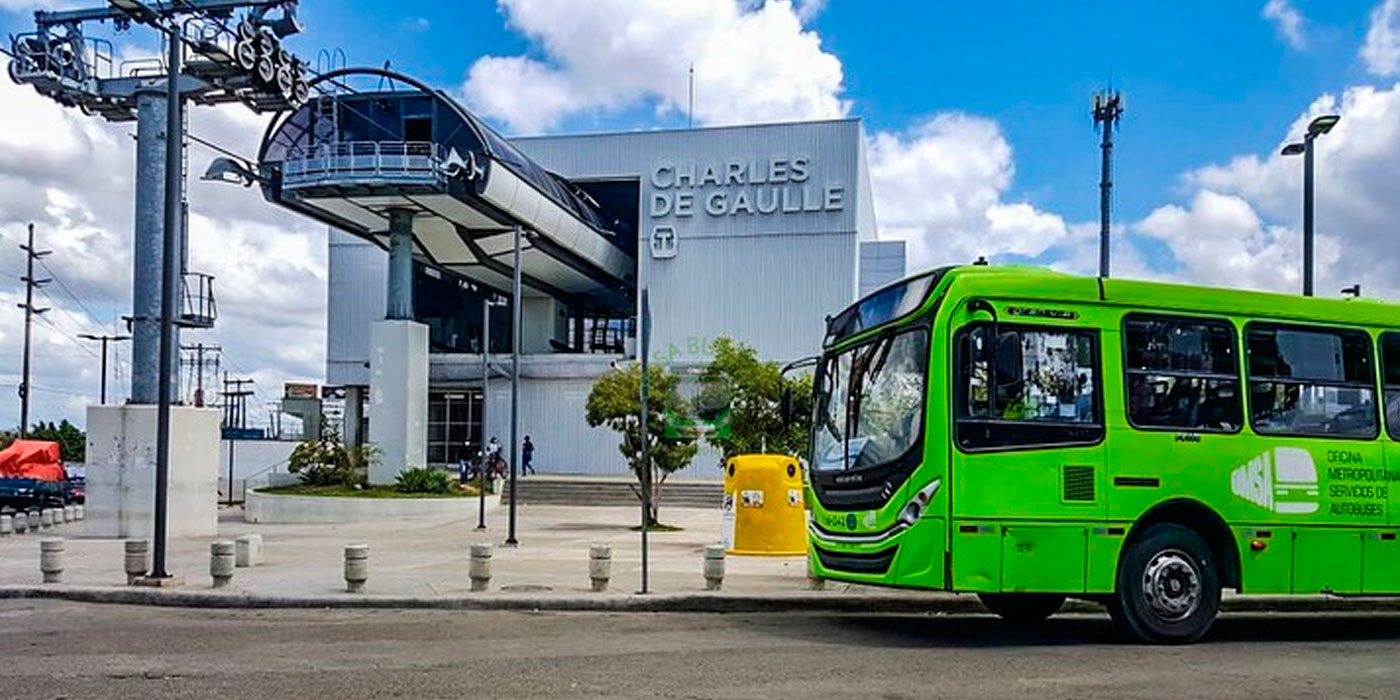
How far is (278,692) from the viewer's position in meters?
8.55

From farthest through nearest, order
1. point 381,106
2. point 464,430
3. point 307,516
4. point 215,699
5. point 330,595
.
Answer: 1. point 464,430
2. point 381,106
3. point 307,516
4. point 330,595
5. point 215,699

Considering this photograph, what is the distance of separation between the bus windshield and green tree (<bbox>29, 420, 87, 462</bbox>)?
5001cm

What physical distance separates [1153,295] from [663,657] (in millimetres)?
5676

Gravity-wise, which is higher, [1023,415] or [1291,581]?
[1023,415]

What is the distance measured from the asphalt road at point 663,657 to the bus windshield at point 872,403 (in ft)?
5.65

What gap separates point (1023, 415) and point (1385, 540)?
4.13m

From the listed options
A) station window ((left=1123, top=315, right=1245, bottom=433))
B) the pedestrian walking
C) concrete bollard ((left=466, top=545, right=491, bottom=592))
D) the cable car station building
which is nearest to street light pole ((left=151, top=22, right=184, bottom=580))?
concrete bollard ((left=466, top=545, right=491, bottom=592))

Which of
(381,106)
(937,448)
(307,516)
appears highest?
(381,106)

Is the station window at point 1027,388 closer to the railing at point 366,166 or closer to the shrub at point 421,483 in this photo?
the shrub at point 421,483

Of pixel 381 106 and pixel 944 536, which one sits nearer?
pixel 944 536

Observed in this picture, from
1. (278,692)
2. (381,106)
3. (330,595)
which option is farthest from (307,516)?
(278,692)

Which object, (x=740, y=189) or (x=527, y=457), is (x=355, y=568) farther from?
(x=740, y=189)

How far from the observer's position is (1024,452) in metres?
10.9

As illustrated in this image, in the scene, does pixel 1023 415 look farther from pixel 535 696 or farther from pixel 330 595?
pixel 330 595
